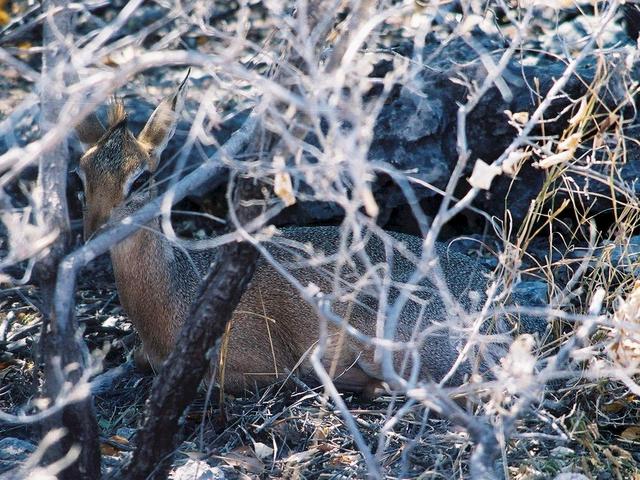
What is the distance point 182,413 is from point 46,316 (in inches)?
25.9

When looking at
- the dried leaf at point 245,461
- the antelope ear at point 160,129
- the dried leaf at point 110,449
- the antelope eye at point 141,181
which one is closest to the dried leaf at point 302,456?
the dried leaf at point 245,461

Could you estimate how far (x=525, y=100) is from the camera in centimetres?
634

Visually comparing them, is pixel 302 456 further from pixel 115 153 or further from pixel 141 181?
pixel 115 153

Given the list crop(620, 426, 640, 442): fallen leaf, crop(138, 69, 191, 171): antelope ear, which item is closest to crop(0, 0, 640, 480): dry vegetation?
crop(620, 426, 640, 442): fallen leaf

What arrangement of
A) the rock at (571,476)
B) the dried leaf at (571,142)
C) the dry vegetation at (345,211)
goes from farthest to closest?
the dried leaf at (571,142) → the rock at (571,476) → the dry vegetation at (345,211)

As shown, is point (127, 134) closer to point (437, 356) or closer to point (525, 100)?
point (437, 356)

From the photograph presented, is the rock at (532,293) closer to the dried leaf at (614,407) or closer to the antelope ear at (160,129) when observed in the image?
the dried leaf at (614,407)

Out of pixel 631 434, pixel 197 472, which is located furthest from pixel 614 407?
pixel 197 472

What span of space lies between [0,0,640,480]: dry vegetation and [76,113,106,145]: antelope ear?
35 cm

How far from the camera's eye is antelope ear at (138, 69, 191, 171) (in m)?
5.08

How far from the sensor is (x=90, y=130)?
522 cm

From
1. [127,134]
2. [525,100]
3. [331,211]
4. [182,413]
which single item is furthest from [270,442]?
[525,100]

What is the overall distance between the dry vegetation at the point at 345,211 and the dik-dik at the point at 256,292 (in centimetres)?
20

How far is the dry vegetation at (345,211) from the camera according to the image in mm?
3002
